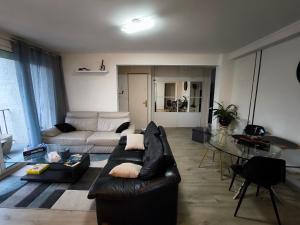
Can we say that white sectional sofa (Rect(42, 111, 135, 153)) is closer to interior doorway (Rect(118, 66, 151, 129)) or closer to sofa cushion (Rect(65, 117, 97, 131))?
sofa cushion (Rect(65, 117, 97, 131))

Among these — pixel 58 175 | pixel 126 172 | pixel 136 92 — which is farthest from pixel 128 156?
pixel 136 92

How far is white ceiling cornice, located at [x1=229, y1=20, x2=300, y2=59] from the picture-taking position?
2.20 m

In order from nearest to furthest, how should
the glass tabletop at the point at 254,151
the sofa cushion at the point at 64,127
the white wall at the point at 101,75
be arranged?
1. the glass tabletop at the point at 254,151
2. the sofa cushion at the point at 64,127
3. the white wall at the point at 101,75

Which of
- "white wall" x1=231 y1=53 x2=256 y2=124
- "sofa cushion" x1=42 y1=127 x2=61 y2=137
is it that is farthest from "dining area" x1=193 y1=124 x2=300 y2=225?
"sofa cushion" x1=42 y1=127 x2=61 y2=137

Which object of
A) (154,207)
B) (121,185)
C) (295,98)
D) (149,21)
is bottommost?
(154,207)

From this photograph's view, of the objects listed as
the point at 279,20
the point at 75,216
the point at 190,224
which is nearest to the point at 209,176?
the point at 190,224

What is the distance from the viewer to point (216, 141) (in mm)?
2475

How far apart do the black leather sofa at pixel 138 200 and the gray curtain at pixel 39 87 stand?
2.52 meters

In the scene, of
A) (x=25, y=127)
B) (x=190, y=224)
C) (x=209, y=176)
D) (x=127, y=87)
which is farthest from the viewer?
(x=127, y=87)

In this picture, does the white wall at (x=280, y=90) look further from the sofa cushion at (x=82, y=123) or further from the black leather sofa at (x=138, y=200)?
the sofa cushion at (x=82, y=123)

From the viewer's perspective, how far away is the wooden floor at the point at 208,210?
66.5 inches

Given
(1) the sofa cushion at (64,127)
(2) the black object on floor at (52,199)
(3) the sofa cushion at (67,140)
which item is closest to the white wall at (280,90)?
(2) the black object on floor at (52,199)

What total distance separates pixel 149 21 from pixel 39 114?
307 centimetres

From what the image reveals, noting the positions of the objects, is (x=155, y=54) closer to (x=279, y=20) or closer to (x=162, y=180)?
(x=279, y=20)
